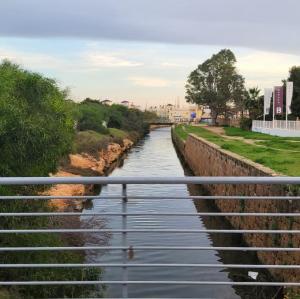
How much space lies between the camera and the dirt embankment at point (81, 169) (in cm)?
2089

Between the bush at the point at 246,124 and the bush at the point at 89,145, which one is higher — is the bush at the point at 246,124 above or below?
above

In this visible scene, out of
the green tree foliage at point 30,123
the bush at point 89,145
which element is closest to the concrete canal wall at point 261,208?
the green tree foliage at point 30,123

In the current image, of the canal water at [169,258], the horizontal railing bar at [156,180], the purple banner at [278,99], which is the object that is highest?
the purple banner at [278,99]

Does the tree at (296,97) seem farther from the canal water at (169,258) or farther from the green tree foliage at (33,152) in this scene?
the green tree foliage at (33,152)

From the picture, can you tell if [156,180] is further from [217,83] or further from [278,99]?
[217,83]

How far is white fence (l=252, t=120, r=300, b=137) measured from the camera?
43.6m

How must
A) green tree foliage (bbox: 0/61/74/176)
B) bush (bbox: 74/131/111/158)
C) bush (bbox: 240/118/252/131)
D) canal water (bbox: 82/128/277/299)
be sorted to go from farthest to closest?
bush (bbox: 240/118/252/131), bush (bbox: 74/131/111/158), green tree foliage (bbox: 0/61/74/176), canal water (bbox: 82/128/277/299)

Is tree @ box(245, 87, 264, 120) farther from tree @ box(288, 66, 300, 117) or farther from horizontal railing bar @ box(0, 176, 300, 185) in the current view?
horizontal railing bar @ box(0, 176, 300, 185)

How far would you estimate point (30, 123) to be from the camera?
41.4ft

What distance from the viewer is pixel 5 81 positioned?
535 inches

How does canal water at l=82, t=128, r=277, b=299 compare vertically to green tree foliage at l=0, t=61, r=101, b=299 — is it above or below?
below

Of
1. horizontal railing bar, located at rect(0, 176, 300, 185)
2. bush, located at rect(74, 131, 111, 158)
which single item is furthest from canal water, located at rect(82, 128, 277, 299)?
bush, located at rect(74, 131, 111, 158)

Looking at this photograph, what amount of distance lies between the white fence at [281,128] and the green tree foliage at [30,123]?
31.1 meters

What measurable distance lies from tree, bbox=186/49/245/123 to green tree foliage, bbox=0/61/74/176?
78.7m
